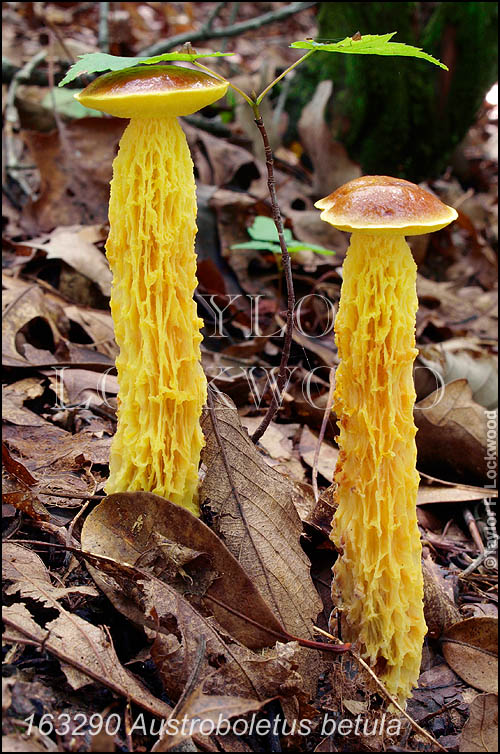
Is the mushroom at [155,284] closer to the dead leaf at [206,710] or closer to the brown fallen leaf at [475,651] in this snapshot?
the dead leaf at [206,710]

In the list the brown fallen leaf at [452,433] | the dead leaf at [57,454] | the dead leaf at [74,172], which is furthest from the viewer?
the dead leaf at [74,172]

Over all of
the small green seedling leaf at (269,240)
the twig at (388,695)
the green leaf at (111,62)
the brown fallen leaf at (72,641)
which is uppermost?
the green leaf at (111,62)

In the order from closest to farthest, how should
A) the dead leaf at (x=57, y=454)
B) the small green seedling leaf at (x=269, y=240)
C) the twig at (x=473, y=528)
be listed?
the dead leaf at (x=57, y=454) < the twig at (x=473, y=528) < the small green seedling leaf at (x=269, y=240)

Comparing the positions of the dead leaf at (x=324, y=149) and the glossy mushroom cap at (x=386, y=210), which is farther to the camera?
the dead leaf at (x=324, y=149)

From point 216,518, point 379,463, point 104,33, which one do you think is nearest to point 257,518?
point 216,518

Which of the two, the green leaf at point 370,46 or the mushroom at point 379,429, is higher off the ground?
the green leaf at point 370,46

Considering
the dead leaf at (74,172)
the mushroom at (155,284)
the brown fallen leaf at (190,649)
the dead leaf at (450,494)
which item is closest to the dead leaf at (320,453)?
the dead leaf at (450,494)
